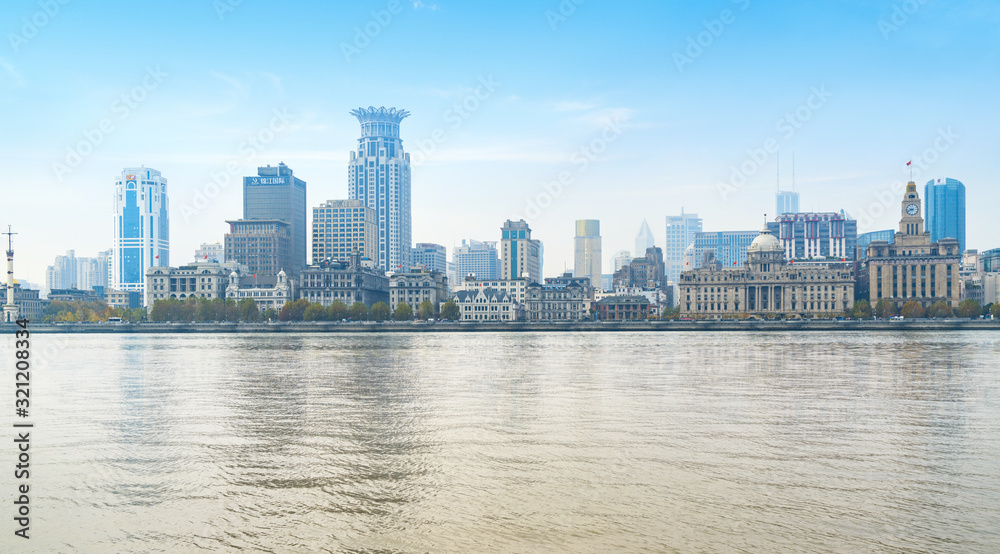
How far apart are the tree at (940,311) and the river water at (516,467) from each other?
494 feet

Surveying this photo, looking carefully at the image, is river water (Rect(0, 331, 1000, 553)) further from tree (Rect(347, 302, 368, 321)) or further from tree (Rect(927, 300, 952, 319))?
tree (Rect(927, 300, 952, 319))

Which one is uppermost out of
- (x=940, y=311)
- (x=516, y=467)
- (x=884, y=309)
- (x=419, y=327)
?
(x=884, y=309)

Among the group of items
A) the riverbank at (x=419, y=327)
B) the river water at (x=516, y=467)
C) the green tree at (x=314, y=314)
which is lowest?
the riverbank at (x=419, y=327)

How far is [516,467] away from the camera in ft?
83.3

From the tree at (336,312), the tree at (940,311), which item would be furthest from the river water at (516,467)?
the tree at (940,311)

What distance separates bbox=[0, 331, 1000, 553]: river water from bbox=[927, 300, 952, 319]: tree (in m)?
151

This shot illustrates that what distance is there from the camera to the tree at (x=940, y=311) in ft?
603

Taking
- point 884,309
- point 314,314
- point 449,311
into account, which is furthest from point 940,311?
point 314,314

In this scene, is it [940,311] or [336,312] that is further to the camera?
[336,312]

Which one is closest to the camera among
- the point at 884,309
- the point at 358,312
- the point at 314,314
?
the point at 314,314

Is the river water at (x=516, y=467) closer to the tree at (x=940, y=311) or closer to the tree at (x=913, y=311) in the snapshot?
the tree at (x=913, y=311)

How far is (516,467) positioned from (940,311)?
184424 mm

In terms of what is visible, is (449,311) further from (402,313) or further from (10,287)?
(10,287)

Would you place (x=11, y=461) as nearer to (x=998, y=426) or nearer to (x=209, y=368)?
(x=998, y=426)
